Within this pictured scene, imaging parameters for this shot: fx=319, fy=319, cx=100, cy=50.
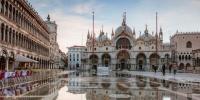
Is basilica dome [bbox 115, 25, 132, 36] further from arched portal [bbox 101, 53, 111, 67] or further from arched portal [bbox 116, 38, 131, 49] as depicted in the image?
arched portal [bbox 101, 53, 111, 67]

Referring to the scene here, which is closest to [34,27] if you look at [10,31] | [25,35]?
[25,35]

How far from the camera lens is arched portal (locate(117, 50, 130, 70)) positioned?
453 feet

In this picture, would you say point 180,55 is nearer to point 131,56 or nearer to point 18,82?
point 131,56

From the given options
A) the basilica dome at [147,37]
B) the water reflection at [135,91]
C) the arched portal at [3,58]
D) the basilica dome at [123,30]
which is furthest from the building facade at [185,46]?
the water reflection at [135,91]

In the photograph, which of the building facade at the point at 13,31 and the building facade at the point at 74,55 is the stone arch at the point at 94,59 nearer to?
the building facade at the point at 74,55

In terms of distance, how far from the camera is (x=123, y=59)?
458 ft

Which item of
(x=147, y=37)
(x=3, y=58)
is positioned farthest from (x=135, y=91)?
(x=147, y=37)

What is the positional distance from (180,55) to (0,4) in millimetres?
117810

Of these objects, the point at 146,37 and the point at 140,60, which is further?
the point at 146,37

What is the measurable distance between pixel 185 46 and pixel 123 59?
28.9 m

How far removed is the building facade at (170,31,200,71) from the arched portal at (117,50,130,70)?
21.7 meters

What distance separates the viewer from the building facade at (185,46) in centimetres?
14138

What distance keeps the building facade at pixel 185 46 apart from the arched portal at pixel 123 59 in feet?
71.1

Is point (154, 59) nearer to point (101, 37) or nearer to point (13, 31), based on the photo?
point (101, 37)
